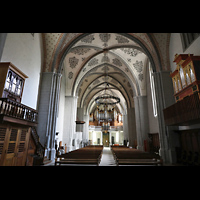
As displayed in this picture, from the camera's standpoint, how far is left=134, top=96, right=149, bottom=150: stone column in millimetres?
12195

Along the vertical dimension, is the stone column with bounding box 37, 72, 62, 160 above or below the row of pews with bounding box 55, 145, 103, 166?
above

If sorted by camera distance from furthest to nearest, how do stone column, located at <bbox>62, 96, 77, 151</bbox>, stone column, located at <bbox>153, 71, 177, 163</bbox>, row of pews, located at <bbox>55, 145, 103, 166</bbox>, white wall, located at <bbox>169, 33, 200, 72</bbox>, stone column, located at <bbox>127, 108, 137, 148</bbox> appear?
stone column, located at <bbox>127, 108, 137, 148</bbox>
stone column, located at <bbox>62, 96, 77, 151</bbox>
stone column, located at <bbox>153, 71, 177, 163</bbox>
white wall, located at <bbox>169, 33, 200, 72</bbox>
row of pews, located at <bbox>55, 145, 103, 166</bbox>

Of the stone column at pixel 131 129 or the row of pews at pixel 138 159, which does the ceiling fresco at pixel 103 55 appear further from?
the row of pews at pixel 138 159

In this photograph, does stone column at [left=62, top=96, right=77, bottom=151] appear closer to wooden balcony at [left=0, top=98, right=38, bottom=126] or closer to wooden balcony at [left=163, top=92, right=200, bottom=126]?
wooden balcony at [left=0, top=98, right=38, bottom=126]

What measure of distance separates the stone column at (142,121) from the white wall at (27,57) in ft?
30.3

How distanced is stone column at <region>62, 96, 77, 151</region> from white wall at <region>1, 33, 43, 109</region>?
5416 millimetres

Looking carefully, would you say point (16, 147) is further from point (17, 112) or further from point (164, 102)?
point (164, 102)

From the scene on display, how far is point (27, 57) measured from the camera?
6.52 meters

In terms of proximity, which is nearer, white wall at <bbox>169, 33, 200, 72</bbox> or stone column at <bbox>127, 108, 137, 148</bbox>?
white wall at <bbox>169, 33, 200, 72</bbox>

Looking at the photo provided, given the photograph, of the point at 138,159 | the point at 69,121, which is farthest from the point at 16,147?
the point at 69,121

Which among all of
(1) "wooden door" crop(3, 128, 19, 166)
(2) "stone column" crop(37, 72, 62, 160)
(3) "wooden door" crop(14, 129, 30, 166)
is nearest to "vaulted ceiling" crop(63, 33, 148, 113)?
(2) "stone column" crop(37, 72, 62, 160)
